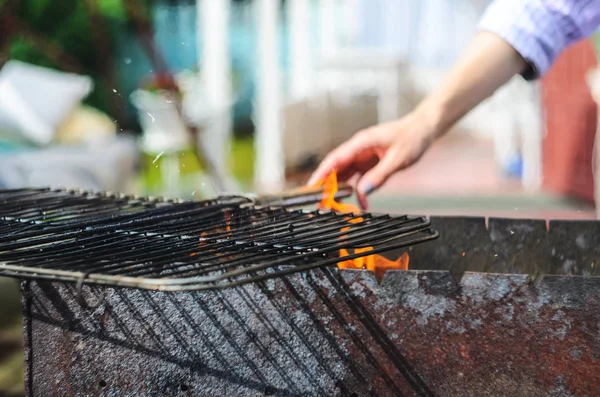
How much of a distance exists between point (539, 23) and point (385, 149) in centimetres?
52

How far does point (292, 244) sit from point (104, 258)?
11.9 inches

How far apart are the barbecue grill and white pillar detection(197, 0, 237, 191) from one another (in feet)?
17.3

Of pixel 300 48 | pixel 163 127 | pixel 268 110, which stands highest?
pixel 300 48

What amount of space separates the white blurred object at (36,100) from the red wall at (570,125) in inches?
158

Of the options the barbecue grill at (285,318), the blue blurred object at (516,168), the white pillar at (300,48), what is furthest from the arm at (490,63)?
the white pillar at (300,48)

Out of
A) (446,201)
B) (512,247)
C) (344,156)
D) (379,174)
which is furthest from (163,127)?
(512,247)

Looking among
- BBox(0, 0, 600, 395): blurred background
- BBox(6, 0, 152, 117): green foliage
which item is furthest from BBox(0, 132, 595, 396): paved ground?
BBox(6, 0, 152, 117): green foliage

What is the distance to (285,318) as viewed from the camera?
123 cm

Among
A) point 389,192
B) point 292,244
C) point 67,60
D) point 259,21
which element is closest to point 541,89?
point 389,192

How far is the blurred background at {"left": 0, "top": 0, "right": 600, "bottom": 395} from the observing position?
4.40 metres

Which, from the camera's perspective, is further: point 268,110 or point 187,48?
point 187,48

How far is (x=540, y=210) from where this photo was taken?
4.80 metres

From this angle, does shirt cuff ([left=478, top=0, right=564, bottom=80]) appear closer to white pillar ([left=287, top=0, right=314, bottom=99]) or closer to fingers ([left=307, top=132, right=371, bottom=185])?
fingers ([left=307, top=132, right=371, bottom=185])

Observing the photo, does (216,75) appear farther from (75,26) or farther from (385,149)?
(385,149)
